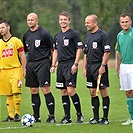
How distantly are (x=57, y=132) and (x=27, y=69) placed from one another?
2.25 m

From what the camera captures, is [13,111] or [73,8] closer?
[13,111]

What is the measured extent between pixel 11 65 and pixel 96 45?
206cm

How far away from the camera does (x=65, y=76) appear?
12.9 m

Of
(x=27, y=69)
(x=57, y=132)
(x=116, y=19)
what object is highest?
(x=116, y=19)

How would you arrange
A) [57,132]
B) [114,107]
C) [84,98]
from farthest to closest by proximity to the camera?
[84,98] → [114,107] → [57,132]

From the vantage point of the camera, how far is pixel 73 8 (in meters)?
79.4

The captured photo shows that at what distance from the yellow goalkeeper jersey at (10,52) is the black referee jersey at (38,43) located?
1.17ft

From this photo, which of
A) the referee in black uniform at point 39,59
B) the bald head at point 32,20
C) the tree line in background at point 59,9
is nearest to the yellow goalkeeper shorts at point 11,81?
the referee in black uniform at point 39,59

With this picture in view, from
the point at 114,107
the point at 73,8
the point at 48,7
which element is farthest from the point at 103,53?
the point at 73,8

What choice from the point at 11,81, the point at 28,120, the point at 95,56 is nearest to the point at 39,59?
the point at 11,81

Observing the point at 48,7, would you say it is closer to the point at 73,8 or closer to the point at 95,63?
the point at 73,8

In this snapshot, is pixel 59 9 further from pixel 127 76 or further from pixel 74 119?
pixel 127 76

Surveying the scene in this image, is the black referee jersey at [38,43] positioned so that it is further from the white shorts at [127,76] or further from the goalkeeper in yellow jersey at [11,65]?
the white shorts at [127,76]

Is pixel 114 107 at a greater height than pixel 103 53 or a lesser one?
lesser
